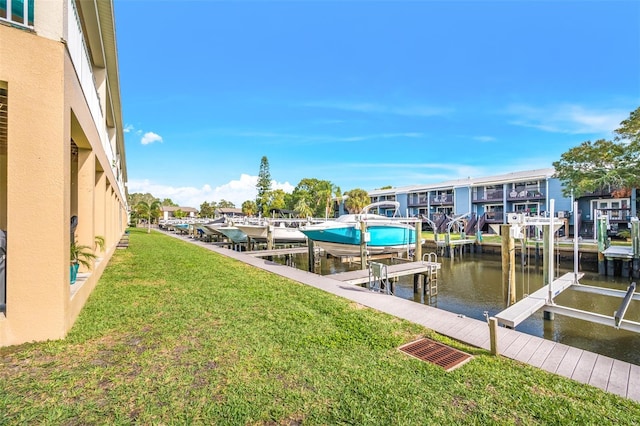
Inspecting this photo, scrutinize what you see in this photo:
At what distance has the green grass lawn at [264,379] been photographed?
2.67 m

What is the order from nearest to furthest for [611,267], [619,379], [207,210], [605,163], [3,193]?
1. [619,379]
2. [3,193]
3. [611,267]
4. [605,163]
5. [207,210]

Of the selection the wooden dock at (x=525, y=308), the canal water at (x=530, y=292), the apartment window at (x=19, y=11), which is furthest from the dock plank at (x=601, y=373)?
the apartment window at (x=19, y=11)

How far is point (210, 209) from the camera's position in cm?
7706

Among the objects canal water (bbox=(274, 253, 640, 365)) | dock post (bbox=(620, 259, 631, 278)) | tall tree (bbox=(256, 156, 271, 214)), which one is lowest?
canal water (bbox=(274, 253, 640, 365))

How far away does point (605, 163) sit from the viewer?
23109 millimetres

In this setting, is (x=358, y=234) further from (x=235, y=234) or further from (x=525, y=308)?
(x=235, y=234)

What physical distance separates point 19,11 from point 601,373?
337 inches

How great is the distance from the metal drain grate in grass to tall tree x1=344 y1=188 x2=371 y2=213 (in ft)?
120

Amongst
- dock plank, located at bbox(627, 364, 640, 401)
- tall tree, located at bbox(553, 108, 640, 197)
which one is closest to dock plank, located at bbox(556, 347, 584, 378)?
dock plank, located at bbox(627, 364, 640, 401)

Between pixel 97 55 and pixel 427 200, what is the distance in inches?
1419

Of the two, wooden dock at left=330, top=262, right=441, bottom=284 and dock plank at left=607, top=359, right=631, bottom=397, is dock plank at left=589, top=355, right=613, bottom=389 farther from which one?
wooden dock at left=330, top=262, right=441, bottom=284

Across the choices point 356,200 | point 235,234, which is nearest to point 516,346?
point 235,234

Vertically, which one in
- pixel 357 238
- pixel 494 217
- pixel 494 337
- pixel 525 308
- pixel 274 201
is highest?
pixel 274 201

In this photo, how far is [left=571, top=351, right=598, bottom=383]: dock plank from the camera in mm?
3418
